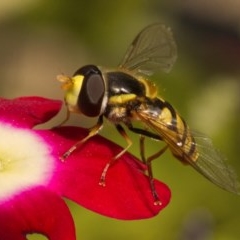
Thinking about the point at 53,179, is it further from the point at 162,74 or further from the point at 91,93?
the point at 162,74

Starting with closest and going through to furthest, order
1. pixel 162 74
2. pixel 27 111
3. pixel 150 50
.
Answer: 1. pixel 27 111
2. pixel 150 50
3. pixel 162 74

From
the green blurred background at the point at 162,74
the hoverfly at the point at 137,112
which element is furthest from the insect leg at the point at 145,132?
the green blurred background at the point at 162,74

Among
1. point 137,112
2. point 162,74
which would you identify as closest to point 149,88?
point 137,112

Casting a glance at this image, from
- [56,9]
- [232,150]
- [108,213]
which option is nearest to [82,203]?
[108,213]

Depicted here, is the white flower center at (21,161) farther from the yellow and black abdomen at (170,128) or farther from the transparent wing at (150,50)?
the transparent wing at (150,50)

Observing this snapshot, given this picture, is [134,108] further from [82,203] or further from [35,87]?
[35,87]

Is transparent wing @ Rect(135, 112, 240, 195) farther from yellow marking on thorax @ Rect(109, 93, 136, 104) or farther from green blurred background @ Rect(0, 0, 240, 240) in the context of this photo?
green blurred background @ Rect(0, 0, 240, 240)

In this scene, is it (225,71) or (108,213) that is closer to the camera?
(108,213)
